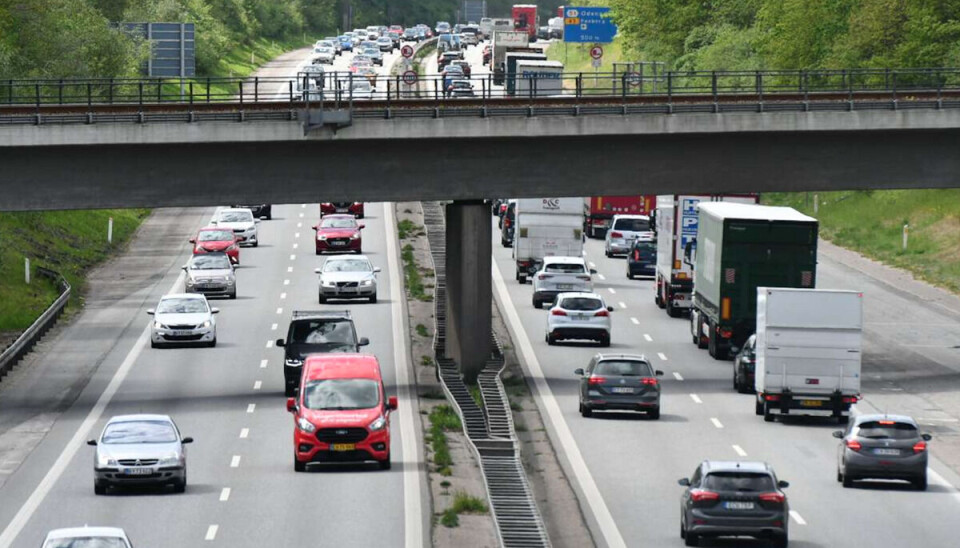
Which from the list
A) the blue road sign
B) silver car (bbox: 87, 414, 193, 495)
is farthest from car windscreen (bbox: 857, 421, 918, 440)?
the blue road sign

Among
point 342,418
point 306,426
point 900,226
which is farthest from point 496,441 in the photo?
point 900,226

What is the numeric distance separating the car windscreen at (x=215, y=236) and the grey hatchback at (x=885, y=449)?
42.2 meters

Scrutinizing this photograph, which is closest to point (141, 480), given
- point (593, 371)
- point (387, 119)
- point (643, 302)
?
point (593, 371)

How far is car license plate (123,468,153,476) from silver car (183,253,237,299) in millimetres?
32085

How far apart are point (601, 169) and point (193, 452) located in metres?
15.9

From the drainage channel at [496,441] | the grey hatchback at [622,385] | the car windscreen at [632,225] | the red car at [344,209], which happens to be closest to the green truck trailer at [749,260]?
the drainage channel at [496,441]

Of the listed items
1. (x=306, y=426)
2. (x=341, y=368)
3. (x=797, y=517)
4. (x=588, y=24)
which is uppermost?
(x=588, y=24)

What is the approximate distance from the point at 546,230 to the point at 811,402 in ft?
93.6

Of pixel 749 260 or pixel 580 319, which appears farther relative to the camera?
pixel 580 319

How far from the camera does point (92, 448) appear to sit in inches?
1654

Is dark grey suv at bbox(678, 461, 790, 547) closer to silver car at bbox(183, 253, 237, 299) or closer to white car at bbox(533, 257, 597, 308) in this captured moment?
white car at bbox(533, 257, 597, 308)

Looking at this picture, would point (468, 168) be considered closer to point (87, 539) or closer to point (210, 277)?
point (210, 277)

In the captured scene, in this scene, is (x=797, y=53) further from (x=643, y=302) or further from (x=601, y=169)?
(x=601, y=169)

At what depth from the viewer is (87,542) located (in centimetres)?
2492
